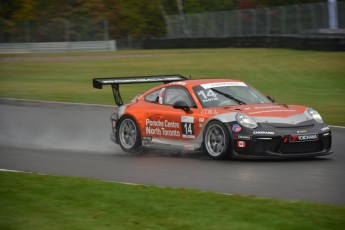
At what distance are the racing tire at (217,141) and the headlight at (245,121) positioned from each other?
0.24 meters

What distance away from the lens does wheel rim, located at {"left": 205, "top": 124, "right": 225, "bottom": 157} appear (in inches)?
477

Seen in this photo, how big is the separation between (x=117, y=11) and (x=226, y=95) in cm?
5519

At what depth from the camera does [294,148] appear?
463 inches

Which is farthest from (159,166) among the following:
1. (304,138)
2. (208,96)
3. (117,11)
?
(117,11)

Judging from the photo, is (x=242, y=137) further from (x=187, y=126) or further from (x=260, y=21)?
(x=260, y=21)

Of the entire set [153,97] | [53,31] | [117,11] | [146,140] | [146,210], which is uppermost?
[117,11]

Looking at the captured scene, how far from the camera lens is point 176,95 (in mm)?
13492

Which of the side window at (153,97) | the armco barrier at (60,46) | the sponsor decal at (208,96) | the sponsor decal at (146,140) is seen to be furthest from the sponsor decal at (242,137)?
the armco barrier at (60,46)

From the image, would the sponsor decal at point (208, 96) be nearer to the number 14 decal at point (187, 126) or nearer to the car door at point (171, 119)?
the car door at point (171, 119)

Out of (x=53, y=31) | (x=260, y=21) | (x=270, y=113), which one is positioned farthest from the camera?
(x=53, y=31)

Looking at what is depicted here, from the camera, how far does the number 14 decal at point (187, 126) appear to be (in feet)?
41.8

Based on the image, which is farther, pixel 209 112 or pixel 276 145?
pixel 209 112

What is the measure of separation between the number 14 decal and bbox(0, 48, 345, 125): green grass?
5931mm

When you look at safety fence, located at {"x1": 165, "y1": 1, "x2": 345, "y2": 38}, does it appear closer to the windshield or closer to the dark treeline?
the dark treeline
